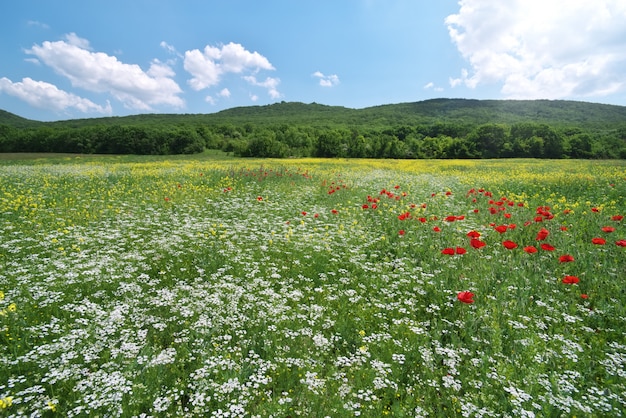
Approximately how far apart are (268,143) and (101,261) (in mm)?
61577

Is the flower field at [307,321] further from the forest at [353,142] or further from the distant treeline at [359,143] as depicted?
the forest at [353,142]

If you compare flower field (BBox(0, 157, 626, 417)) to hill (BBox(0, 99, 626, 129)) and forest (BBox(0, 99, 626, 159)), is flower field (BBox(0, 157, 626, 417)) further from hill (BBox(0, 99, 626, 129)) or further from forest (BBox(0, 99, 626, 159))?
hill (BBox(0, 99, 626, 129))

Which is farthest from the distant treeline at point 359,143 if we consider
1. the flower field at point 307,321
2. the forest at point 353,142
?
the flower field at point 307,321

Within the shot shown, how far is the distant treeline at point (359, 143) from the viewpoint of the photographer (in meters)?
62.6

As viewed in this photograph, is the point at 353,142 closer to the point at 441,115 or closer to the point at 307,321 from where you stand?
the point at 307,321

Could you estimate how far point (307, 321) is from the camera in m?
4.24

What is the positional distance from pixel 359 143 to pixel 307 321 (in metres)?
74.9

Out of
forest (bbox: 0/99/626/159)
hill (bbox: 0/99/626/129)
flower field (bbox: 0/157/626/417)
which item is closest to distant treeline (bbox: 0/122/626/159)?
forest (bbox: 0/99/626/159)

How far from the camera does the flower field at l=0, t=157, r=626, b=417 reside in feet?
10.0

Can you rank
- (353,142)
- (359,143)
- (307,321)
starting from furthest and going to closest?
1. (353,142)
2. (359,143)
3. (307,321)

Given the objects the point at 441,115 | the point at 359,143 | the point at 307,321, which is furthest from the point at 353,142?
the point at 441,115

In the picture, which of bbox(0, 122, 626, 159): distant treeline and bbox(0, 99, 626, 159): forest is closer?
bbox(0, 122, 626, 159): distant treeline

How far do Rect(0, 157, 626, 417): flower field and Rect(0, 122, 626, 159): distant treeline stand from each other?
→ 195 ft

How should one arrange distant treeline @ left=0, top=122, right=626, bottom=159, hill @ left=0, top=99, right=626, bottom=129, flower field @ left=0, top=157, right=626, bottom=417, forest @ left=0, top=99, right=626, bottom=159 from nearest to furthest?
flower field @ left=0, top=157, right=626, bottom=417 → distant treeline @ left=0, top=122, right=626, bottom=159 → forest @ left=0, top=99, right=626, bottom=159 → hill @ left=0, top=99, right=626, bottom=129
